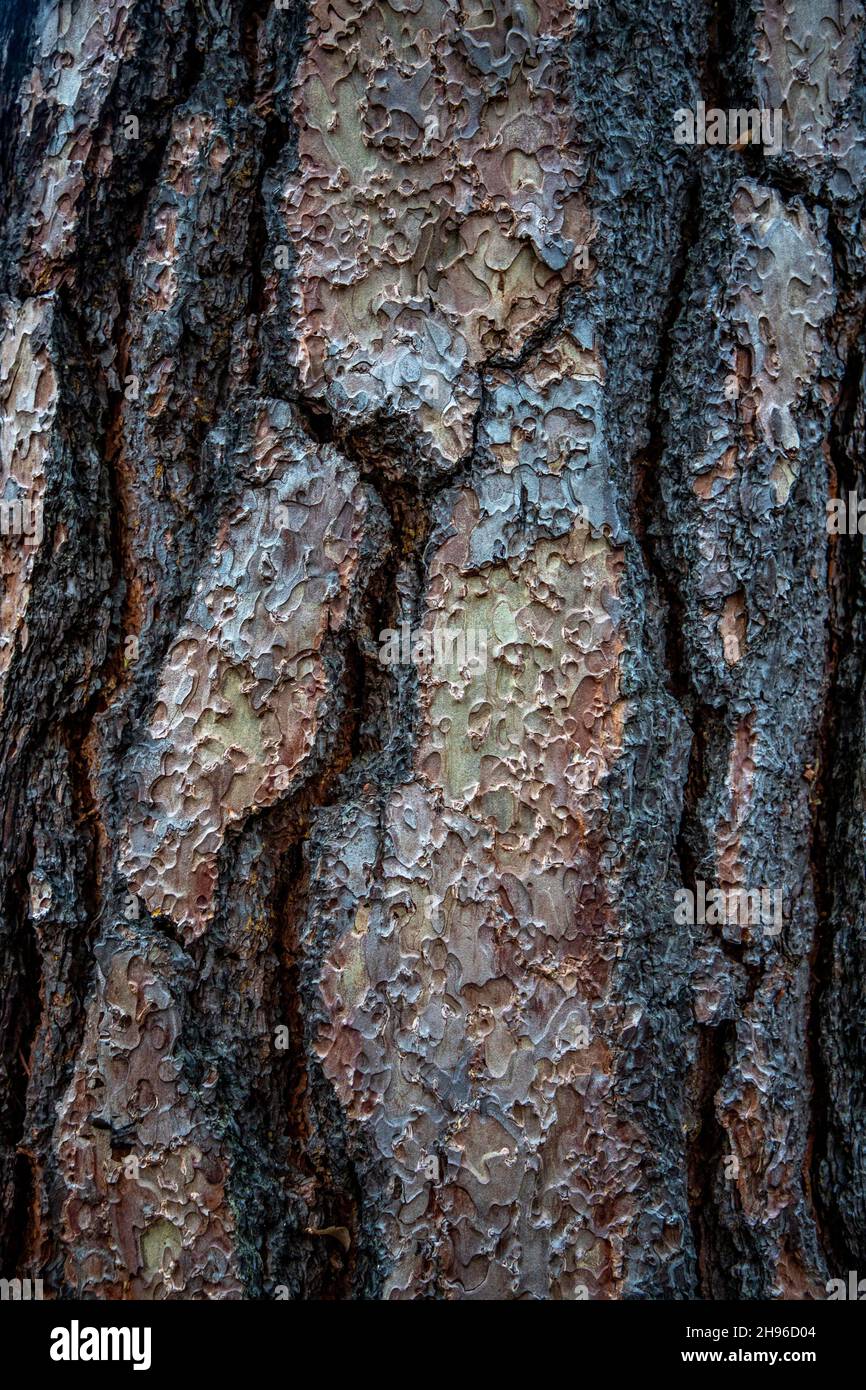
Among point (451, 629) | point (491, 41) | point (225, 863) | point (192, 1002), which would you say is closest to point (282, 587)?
point (451, 629)

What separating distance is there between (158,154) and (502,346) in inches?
15.6

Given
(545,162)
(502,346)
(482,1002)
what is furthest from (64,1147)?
(545,162)

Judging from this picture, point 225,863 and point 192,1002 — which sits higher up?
point 225,863

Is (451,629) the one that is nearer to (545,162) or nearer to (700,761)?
(700,761)

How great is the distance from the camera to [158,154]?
0.87 meters

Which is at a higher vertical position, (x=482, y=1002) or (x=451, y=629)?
(x=451, y=629)

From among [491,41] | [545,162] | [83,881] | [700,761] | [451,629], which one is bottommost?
[83,881]

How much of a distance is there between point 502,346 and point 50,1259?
38.9 inches

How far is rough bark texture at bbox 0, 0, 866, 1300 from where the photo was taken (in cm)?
83

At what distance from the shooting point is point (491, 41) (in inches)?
32.9

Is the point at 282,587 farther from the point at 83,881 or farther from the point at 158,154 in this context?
the point at 158,154

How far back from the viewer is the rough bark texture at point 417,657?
83 centimetres

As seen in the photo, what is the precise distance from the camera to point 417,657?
84 cm

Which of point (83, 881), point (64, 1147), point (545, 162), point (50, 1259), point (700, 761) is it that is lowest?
point (50, 1259)
